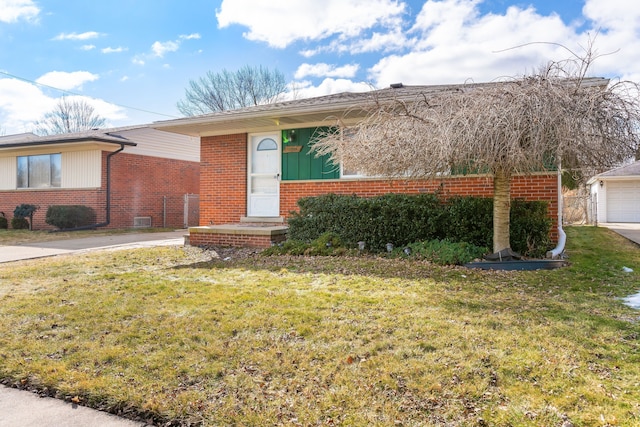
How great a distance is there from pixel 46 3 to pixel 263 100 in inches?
785

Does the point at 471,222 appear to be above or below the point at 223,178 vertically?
below

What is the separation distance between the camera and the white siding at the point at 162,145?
17.0 metres

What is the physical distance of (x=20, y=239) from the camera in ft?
42.2

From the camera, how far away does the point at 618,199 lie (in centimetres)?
2269

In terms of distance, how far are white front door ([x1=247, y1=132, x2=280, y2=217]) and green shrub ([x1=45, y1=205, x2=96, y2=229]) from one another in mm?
8056

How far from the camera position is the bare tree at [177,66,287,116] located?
32.9 metres

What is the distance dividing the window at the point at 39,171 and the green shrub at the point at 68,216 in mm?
2187

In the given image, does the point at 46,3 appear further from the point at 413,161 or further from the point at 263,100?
the point at 263,100

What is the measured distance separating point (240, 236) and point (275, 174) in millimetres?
1982

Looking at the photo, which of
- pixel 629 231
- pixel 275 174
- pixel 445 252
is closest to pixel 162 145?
pixel 275 174

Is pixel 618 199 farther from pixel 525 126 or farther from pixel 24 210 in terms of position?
pixel 24 210

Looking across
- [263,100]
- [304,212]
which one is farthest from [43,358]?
[263,100]

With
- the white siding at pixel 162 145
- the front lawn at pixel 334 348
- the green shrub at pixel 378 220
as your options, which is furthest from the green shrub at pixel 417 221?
the white siding at pixel 162 145

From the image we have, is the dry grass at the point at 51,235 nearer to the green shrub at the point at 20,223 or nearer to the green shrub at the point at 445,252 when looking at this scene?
the green shrub at the point at 20,223
